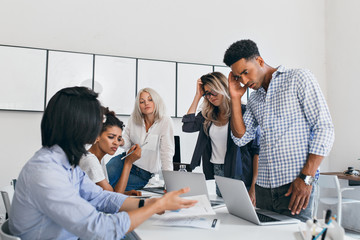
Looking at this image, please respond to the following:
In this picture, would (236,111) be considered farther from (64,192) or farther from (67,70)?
(67,70)

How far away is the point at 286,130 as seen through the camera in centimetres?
144

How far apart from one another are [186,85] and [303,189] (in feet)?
8.22

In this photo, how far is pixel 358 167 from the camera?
3.87 metres

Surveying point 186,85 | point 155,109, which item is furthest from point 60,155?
point 186,85

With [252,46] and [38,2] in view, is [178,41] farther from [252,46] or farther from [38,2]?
[252,46]

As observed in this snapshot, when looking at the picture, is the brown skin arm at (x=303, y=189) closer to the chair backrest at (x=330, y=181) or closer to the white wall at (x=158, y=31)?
the chair backrest at (x=330, y=181)

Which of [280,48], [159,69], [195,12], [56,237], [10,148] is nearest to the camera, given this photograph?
[56,237]

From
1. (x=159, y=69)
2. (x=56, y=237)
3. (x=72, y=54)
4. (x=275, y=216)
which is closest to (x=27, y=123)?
(x=72, y=54)

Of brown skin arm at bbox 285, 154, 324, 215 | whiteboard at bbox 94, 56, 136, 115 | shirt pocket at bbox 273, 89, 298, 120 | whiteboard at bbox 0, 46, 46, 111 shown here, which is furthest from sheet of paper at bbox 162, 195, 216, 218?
whiteboard at bbox 0, 46, 46, 111

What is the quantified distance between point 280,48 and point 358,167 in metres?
1.82

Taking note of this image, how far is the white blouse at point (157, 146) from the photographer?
220 centimetres

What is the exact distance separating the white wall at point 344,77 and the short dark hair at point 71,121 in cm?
383

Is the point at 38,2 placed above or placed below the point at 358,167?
above

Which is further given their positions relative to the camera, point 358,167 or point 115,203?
point 358,167
